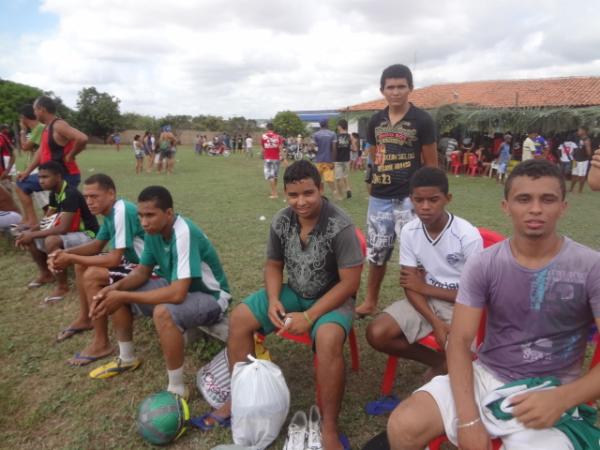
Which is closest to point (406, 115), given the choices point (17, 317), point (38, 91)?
point (17, 317)

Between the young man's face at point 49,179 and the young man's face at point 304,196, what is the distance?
3099mm

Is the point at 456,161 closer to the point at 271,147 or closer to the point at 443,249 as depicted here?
the point at 271,147

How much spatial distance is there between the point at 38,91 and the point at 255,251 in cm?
5249

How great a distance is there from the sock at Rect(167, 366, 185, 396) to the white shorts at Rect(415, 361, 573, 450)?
1621 millimetres

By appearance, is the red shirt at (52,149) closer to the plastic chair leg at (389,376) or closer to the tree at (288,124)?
the plastic chair leg at (389,376)

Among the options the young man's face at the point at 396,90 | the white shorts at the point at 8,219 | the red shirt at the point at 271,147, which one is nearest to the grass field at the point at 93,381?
the white shorts at the point at 8,219

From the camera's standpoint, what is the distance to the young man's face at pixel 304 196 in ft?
8.31

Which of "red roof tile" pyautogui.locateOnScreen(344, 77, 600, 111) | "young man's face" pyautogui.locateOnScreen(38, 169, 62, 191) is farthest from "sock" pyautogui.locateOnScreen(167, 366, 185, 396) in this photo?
"red roof tile" pyautogui.locateOnScreen(344, 77, 600, 111)

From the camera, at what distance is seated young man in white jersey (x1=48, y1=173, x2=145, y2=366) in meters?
3.29

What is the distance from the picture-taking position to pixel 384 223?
3.55 meters

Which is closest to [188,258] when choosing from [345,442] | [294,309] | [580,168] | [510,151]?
[294,309]

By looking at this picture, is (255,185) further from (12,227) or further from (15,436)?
(15,436)

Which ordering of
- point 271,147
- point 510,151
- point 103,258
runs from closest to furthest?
1. point 103,258
2. point 271,147
3. point 510,151

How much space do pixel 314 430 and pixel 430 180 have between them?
1610mm
